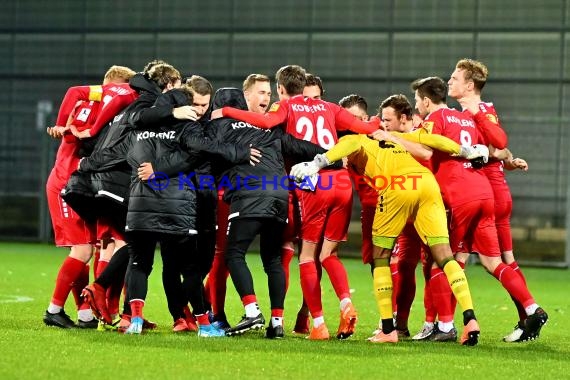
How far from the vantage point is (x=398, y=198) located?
7.94 meters

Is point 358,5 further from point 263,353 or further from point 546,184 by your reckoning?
point 263,353

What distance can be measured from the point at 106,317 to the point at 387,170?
Result: 7.74ft

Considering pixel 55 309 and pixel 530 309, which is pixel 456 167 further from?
pixel 55 309

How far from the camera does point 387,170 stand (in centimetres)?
803

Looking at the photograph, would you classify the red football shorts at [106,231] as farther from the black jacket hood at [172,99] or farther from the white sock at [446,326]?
the white sock at [446,326]

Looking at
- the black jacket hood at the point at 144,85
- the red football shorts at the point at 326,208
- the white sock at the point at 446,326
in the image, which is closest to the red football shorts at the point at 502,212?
the white sock at the point at 446,326

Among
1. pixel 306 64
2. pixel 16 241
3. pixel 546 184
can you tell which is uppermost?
pixel 306 64

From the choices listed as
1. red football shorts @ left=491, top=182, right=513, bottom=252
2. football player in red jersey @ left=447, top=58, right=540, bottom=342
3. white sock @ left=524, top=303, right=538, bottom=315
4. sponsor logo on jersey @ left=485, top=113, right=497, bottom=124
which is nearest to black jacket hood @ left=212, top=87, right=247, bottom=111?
football player in red jersey @ left=447, top=58, right=540, bottom=342

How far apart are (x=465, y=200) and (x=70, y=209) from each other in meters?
3.14

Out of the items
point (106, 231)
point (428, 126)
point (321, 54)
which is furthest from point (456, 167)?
point (321, 54)

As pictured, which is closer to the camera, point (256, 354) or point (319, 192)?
point (256, 354)

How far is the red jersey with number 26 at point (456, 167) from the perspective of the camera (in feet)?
27.3

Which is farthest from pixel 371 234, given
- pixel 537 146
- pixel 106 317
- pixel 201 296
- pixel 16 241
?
pixel 16 241

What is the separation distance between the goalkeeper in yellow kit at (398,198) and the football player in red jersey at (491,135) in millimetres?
519
